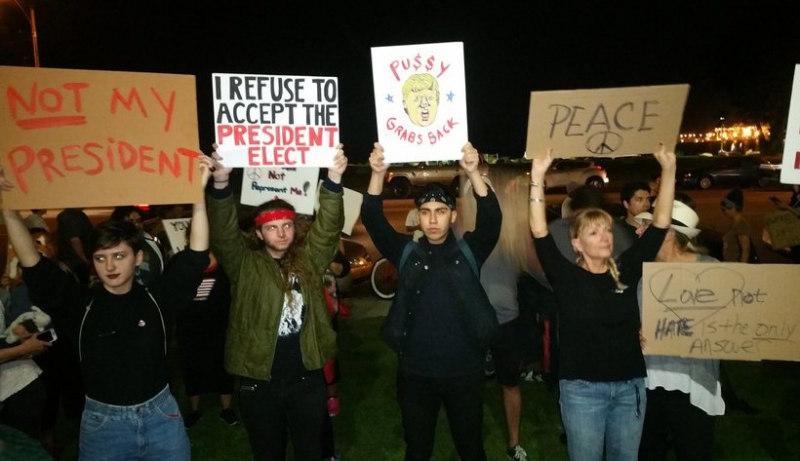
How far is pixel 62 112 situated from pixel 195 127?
61 centimetres

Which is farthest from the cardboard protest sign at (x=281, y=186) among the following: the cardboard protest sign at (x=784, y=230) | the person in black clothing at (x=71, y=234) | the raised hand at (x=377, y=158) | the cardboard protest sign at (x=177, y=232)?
the cardboard protest sign at (x=784, y=230)

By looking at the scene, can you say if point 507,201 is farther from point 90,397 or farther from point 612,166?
point 612,166

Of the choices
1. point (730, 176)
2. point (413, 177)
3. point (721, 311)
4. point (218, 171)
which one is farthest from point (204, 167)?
point (730, 176)

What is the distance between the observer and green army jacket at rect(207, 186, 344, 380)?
3.26 metres

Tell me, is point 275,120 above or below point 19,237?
above

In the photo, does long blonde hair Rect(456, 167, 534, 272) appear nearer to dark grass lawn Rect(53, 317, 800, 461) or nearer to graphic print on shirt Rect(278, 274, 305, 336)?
graphic print on shirt Rect(278, 274, 305, 336)

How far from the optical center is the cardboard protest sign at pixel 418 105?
3.31 meters

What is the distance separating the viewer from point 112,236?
2867mm

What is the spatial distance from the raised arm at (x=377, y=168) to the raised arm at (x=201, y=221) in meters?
0.89

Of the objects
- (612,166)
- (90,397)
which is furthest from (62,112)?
(612,166)

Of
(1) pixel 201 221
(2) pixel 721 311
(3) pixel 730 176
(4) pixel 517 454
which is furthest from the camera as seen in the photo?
(3) pixel 730 176

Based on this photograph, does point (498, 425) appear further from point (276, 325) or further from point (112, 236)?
point (112, 236)

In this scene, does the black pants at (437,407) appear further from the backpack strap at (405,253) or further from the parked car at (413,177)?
the parked car at (413,177)

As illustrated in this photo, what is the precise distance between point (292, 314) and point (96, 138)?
1.37 m
